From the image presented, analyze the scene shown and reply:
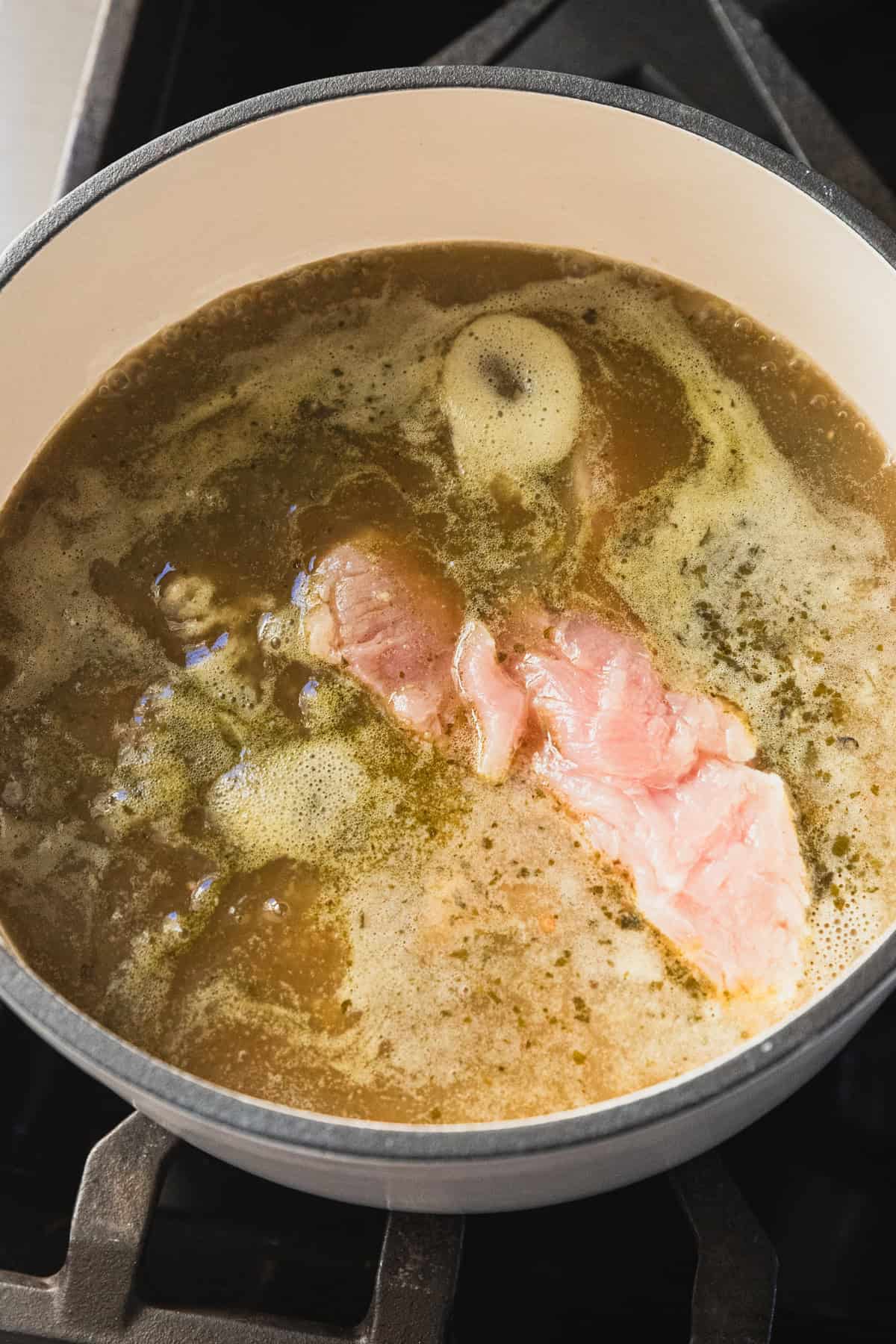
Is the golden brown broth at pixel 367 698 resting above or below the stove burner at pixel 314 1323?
above

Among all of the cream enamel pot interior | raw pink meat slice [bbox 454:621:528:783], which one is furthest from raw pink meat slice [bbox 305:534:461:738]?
the cream enamel pot interior

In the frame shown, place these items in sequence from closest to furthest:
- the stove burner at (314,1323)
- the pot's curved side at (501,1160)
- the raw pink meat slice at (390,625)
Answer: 1. the pot's curved side at (501,1160)
2. the stove burner at (314,1323)
3. the raw pink meat slice at (390,625)

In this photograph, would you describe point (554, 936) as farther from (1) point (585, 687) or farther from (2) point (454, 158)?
(2) point (454, 158)

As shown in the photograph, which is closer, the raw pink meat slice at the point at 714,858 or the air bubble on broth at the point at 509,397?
the raw pink meat slice at the point at 714,858

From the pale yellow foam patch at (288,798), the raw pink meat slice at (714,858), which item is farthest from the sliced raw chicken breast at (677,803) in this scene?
the pale yellow foam patch at (288,798)

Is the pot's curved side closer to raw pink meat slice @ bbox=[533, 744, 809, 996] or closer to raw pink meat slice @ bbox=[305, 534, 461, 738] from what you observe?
raw pink meat slice @ bbox=[533, 744, 809, 996]

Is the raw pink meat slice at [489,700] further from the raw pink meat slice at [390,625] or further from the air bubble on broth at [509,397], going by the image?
the air bubble on broth at [509,397]

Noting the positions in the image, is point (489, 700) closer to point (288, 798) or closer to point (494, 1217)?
point (288, 798)
